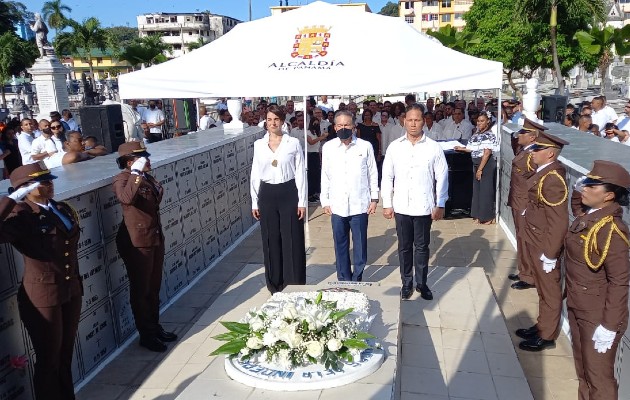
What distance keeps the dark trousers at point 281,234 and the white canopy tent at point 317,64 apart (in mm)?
1903

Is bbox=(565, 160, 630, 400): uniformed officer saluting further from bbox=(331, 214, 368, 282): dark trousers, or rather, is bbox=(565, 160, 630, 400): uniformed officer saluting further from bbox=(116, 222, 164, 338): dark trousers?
bbox=(116, 222, 164, 338): dark trousers

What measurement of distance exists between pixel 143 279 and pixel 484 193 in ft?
20.2

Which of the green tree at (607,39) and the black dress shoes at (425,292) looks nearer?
the black dress shoes at (425,292)

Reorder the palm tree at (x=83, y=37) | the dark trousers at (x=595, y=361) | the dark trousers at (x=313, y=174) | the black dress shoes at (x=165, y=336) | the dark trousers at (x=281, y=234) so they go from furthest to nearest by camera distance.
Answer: the palm tree at (x=83, y=37), the dark trousers at (x=313, y=174), the dark trousers at (x=281, y=234), the black dress shoes at (x=165, y=336), the dark trousers at (x=595, y=361)

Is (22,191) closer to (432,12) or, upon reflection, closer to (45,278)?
(45,278)

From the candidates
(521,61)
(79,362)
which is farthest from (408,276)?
(521,61)

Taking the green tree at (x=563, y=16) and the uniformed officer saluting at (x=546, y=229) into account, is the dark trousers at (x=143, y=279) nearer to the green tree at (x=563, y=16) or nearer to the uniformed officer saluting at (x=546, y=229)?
the uniformed officer saluting at (x=546, y=229)

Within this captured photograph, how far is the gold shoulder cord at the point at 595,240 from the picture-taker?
336 centimetres

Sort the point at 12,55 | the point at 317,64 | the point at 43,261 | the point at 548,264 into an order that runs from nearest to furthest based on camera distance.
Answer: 1. the point at 43,261
2. the point at 548,264
3. the point at 317,64
4. the point at 12,55

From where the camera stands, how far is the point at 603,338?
347 cm

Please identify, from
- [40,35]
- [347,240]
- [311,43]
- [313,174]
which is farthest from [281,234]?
[40,35]

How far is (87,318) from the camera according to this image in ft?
15.5

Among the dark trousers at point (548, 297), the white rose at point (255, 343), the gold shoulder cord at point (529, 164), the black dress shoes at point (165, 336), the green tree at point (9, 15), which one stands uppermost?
the green tree at point (9, 15)

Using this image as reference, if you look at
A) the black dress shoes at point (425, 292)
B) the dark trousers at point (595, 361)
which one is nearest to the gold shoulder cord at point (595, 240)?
the dark trousers at point (595, 361)
